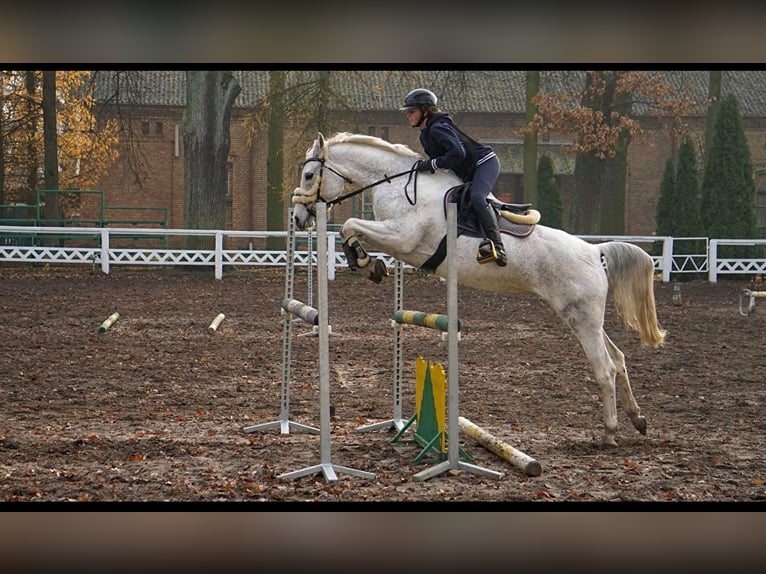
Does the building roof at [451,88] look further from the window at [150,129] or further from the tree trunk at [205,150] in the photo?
the tree trunk at [205,150]

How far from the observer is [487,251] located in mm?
5074

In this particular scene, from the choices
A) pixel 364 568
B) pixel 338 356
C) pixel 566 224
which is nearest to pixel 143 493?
pixel 364 568

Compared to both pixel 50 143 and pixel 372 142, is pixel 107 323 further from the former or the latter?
pixel 50 143

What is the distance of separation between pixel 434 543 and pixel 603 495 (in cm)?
81

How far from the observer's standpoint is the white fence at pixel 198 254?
15773mm

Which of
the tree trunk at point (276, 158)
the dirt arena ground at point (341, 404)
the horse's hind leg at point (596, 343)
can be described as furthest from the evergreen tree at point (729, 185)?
the horse's hind leg at point (596, 343)

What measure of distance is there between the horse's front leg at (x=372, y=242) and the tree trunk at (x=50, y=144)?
520 inches

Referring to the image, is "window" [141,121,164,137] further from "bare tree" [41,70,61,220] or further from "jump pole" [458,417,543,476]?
"jump pole" [458,417,543,476]

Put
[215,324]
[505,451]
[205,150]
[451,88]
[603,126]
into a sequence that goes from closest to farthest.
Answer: [505,451]
[215,324]
[205,150]
[603,126]
[451,88]

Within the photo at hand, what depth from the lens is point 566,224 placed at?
23500mm

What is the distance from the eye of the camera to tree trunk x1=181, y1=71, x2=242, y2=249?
16.8 meters

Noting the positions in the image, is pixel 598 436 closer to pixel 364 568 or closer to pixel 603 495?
pixel 603 495

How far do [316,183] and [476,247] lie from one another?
0.92 metres

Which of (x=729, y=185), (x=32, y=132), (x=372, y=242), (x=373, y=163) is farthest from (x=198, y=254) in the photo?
(x=372, y=242)
